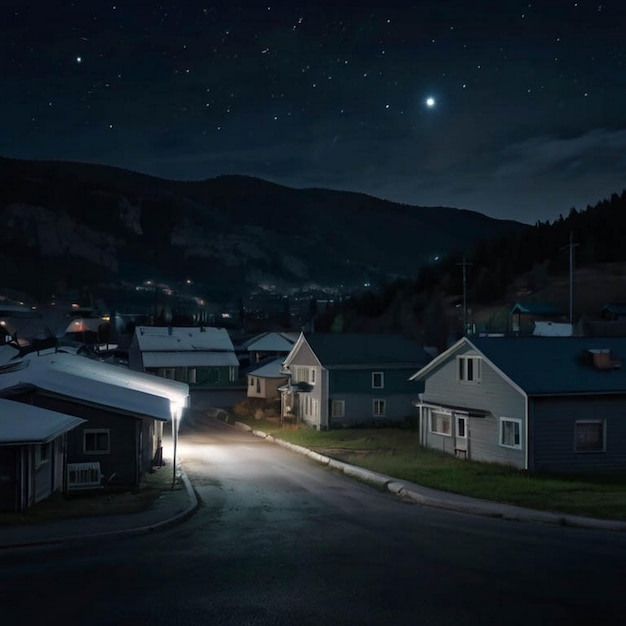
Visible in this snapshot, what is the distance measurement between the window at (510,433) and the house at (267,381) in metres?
33.8

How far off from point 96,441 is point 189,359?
53424mm

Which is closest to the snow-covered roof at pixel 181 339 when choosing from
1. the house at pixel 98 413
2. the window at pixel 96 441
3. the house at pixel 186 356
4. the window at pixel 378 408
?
the house at pixel 186 356

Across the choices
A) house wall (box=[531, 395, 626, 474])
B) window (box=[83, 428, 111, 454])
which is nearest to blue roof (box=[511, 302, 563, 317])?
house wall (box=[531, 395, 626, 474])

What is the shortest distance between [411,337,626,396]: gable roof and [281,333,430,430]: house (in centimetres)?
1639

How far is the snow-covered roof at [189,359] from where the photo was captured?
3044 inches

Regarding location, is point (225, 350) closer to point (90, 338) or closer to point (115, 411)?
point (90, 338)

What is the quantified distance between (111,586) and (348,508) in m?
11.0

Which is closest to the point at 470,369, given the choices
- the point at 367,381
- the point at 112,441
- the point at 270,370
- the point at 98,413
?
the point at 112,441

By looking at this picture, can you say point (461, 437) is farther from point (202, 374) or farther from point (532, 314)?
point (532, 314)

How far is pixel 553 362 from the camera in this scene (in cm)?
3384

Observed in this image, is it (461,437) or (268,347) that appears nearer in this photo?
(461,437)

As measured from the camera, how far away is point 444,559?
1562 centimetres

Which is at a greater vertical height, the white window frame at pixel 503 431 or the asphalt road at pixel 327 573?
the white window frame at pixel 503 431

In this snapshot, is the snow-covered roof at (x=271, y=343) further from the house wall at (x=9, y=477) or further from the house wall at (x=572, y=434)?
the house wall at (x=9, y=477)
